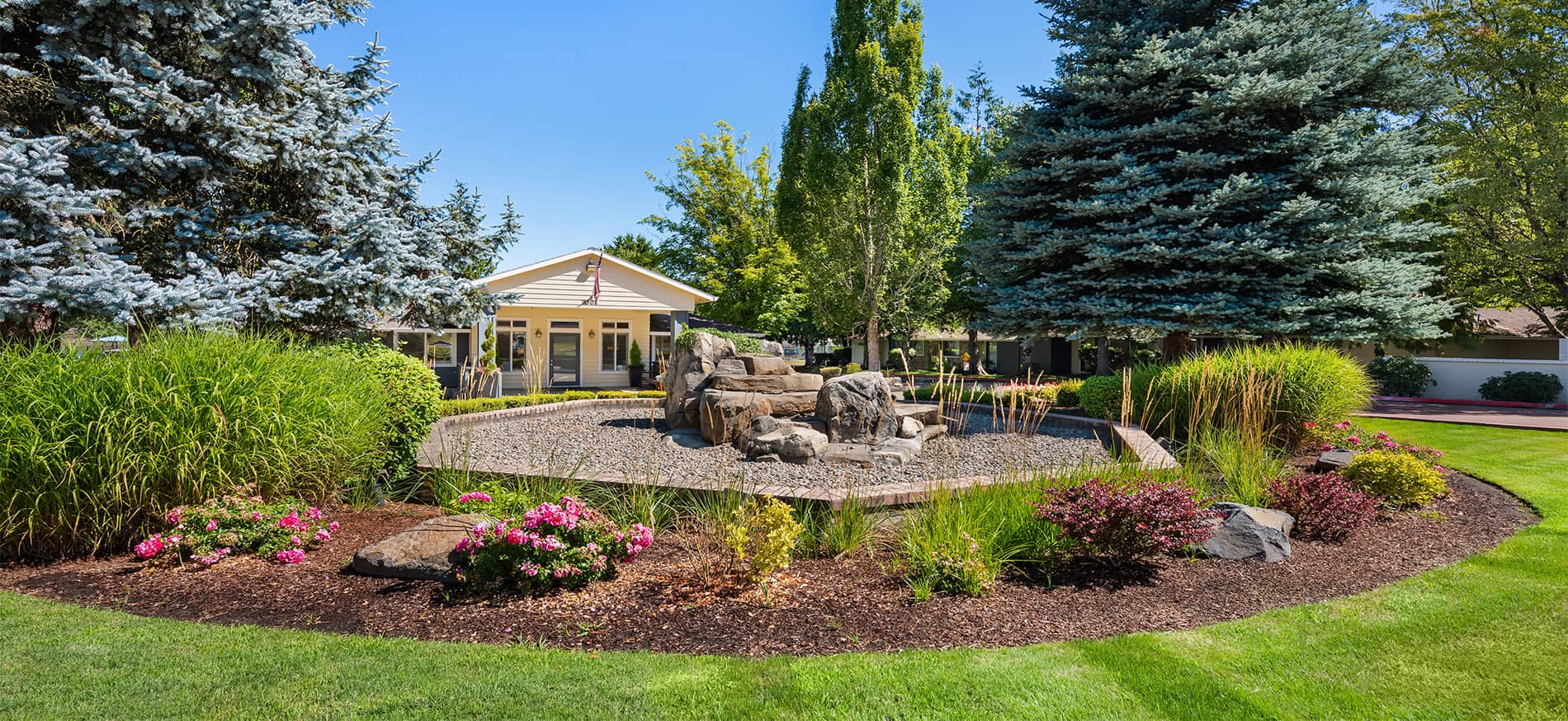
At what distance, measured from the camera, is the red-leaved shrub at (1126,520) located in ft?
13.6

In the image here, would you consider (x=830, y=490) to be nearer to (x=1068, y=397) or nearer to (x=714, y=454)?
(x=714, y=454)

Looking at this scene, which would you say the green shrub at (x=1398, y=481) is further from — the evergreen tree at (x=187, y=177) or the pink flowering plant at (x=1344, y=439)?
the evergreen tree at (x=187, y=177)

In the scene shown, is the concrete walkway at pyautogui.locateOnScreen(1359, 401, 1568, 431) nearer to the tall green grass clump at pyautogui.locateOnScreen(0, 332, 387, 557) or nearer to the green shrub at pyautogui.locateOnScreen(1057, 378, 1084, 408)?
the green shrub at pyautogui.locateOnScreen(1057, 378, 1084, 408)

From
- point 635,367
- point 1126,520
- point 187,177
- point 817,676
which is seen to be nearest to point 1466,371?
point 1126,520

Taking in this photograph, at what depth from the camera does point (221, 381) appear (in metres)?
4.55

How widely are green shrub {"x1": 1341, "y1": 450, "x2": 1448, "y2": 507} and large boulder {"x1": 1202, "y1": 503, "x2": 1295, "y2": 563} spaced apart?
189cm

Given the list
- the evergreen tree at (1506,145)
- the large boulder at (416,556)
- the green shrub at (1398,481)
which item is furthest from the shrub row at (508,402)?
the evergreen tree at (1506,145)

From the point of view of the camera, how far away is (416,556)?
13.2 feet

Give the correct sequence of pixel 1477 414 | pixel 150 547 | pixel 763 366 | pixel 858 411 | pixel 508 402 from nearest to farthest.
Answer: pixel 150 547
pixel 858 411
pixel 763 366
pixel 508 402
pixel 1477 414

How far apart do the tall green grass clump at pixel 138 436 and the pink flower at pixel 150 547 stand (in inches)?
14.8

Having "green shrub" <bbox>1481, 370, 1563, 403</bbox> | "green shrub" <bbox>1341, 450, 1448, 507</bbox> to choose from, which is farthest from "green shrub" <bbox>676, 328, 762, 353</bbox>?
"green shrub" <bbox>1481, 370, 1563, 403</bbox>

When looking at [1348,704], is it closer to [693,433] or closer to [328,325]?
[693,433]

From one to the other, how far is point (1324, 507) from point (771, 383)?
576cm

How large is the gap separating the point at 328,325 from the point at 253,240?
1201 mm
